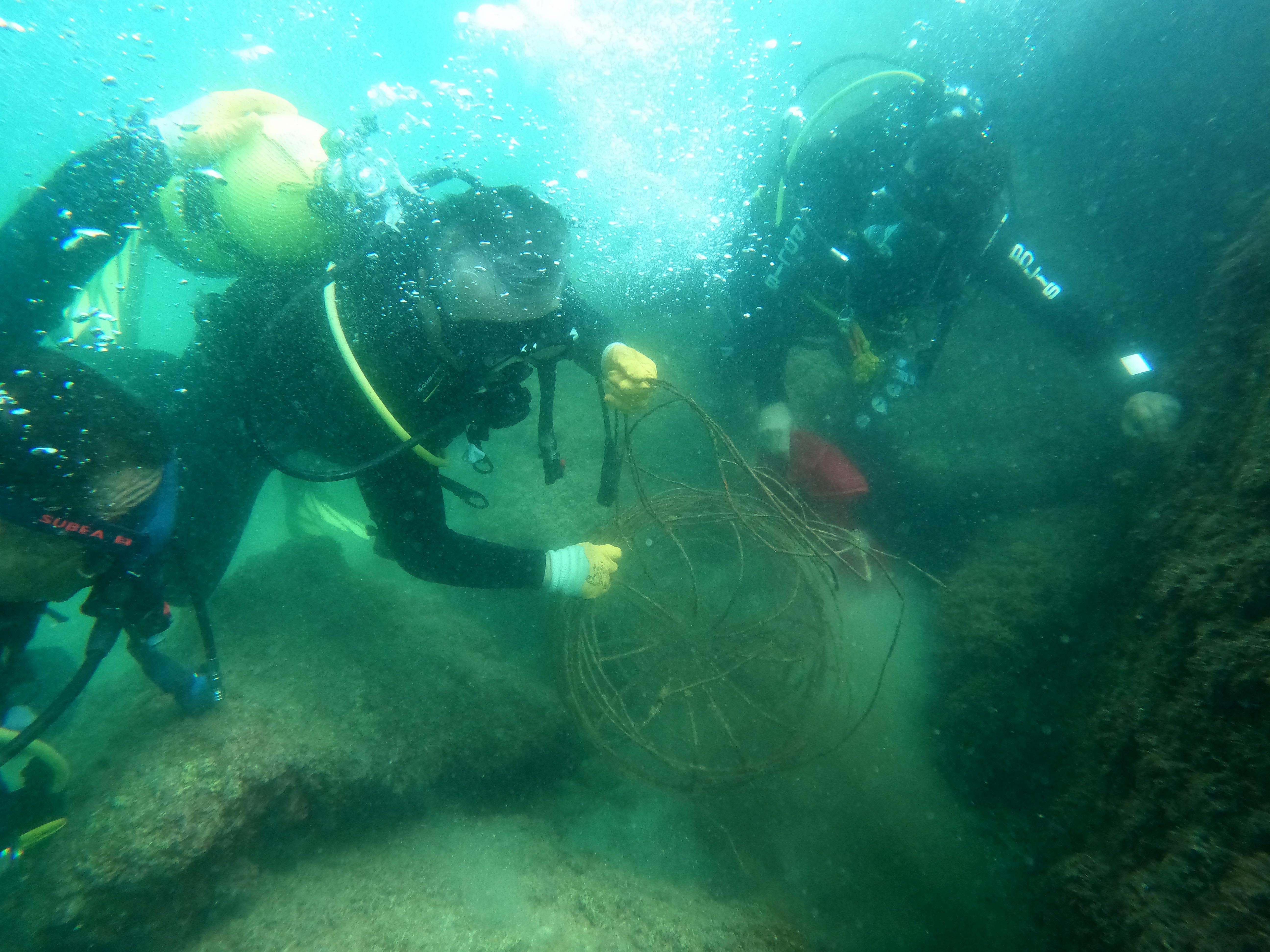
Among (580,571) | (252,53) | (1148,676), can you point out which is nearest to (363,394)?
(580,571)

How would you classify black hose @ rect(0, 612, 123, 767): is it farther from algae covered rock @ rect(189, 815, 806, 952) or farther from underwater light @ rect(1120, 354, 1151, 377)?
underwater light @ rect(1120, 354, 1151, 377)

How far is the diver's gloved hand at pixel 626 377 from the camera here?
303 centimetres

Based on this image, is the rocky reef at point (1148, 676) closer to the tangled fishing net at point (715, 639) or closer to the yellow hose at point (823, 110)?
the tangled fishing net at point (715, 639)

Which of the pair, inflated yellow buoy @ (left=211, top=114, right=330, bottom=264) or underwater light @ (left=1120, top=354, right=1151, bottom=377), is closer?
inflated yellow buoy @ (left=211, top=114, right=330, bottom=264)

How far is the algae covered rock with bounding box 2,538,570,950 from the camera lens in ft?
7.97

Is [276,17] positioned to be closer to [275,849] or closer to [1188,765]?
[275,849]

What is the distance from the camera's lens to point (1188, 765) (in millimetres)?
2109

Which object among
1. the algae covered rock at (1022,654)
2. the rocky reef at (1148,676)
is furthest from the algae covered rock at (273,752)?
the rocky reef at (1148,676)

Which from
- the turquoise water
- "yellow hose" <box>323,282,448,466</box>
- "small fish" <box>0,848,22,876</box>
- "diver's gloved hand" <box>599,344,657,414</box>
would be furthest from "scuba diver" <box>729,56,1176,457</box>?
"small fish" <box>0,848,22,876</box>

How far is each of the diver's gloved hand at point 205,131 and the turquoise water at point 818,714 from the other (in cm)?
24

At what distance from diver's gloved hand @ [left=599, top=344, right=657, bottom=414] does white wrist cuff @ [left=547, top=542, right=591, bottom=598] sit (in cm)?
98

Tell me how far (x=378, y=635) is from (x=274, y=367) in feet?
6.89

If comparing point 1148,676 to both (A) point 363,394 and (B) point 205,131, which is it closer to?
(A) point 363,394

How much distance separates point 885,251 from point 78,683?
4.83 metres
